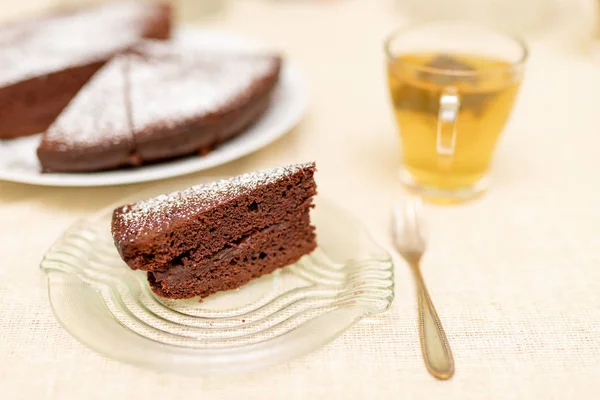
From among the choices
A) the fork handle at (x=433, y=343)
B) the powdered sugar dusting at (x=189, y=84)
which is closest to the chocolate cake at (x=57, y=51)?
the powdered sugar dusting at (x=189, y=84)

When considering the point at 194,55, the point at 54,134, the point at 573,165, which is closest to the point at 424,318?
the point at 573,165

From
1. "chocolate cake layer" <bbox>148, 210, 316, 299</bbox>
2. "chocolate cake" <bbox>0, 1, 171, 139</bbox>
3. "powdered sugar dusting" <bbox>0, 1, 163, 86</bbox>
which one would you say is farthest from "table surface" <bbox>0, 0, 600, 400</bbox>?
"powdered sugar dusting" <bbox>0, 1, 163, 86</bbox>

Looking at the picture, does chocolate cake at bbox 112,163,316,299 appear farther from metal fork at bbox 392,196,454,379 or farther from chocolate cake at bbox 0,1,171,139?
chocolate cake at bbox 0,1,171,139

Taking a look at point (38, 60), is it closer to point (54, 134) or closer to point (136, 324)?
point (54, 134)

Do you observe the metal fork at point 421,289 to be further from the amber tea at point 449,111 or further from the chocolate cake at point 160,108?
the chocolate cake at point 160,108

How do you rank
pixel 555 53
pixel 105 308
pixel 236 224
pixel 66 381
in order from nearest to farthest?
pixel 66 381, pixel 105 308, pixel 236 224, pixel 555 53
